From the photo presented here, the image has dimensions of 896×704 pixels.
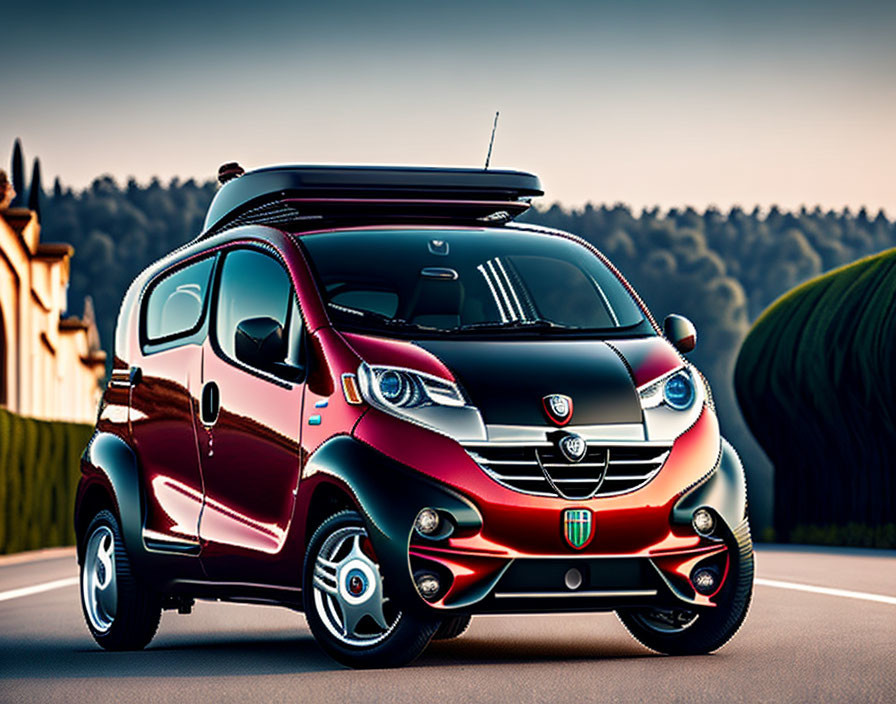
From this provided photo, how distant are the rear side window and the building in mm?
30944

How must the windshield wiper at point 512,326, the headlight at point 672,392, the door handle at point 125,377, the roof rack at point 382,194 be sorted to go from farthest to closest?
1. the door handle at point 125,377
2. the roof rack at point 382,194
3. the windshield wiper at point 512,326
4. the headlight at point 672,392

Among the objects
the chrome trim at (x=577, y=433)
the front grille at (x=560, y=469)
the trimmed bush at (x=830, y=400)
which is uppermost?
the chrome trim at (x=577, y=433)

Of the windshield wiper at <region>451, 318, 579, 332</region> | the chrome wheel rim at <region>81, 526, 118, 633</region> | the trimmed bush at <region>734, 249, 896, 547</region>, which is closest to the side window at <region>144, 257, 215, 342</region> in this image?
the chrome wheel rim at <region>81, 526, 118, 633</region>

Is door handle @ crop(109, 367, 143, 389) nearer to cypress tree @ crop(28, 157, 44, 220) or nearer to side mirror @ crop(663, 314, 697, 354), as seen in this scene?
side mirror @ crop(663, 314, 697, 354)

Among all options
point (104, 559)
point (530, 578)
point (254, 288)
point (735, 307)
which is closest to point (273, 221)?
point (254, 288)

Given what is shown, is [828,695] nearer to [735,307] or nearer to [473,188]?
[473,188]

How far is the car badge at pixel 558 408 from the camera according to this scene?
8.23 m

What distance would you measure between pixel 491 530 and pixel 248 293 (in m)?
2.19

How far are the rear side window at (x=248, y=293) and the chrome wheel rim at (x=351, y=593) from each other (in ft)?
4.08

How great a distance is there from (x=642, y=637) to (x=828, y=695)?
1906mm

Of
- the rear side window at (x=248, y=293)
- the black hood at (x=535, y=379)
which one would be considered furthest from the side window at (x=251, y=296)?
the black hood at (x=535, y=379)

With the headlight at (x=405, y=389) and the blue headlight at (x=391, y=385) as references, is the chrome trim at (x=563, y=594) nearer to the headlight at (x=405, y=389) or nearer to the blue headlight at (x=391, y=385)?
the headlight at (x=405, y=389)

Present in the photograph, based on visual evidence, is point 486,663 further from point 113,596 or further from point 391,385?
point 113,596

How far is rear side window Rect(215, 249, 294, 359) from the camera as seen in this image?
364 inches
